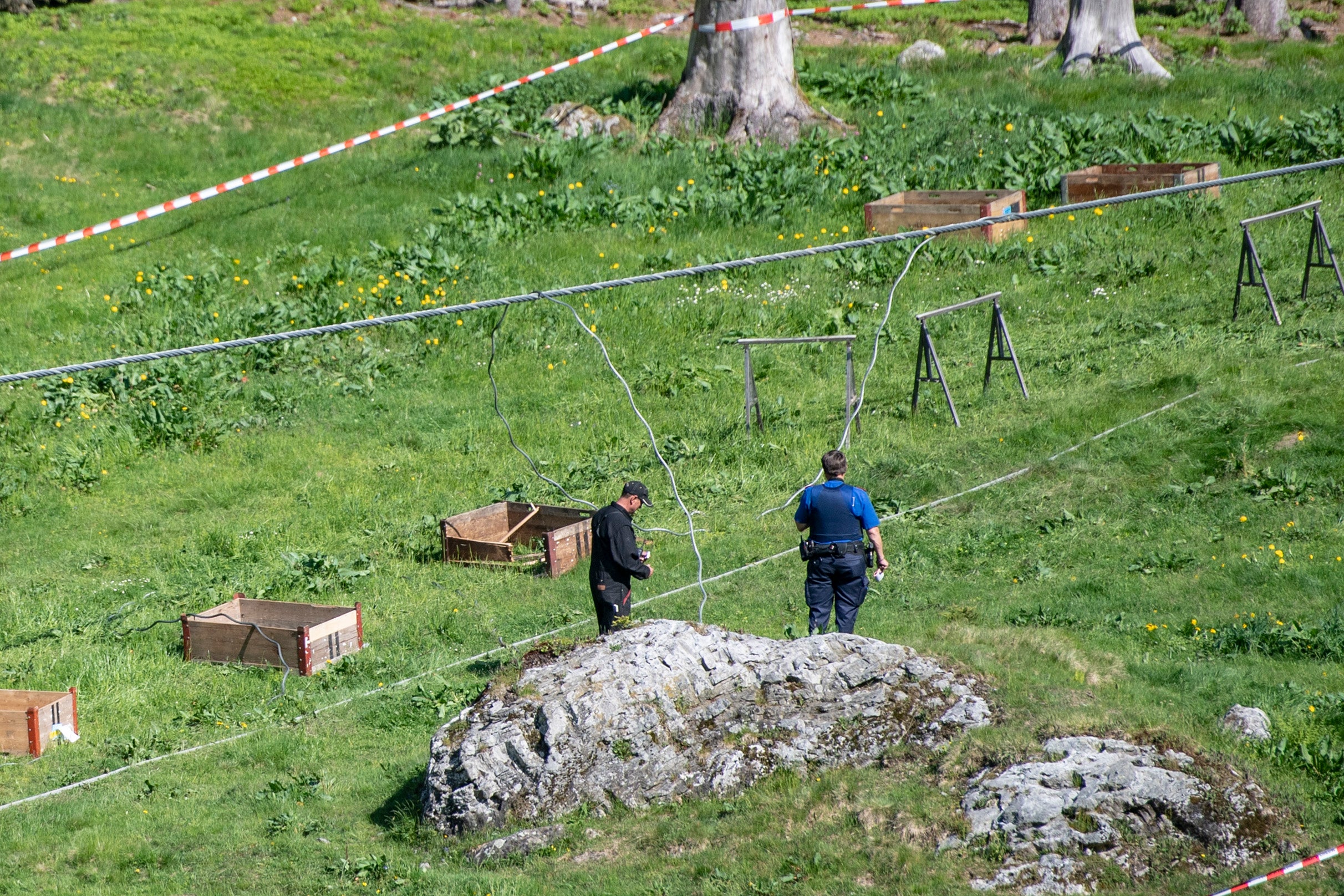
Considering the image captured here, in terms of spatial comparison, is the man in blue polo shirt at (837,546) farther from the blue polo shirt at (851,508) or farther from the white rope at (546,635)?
the white rope at (546,635)

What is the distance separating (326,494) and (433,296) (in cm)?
447

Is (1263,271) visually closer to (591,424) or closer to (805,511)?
(591,424)

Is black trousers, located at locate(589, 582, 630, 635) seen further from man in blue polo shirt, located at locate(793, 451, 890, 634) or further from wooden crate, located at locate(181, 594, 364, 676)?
wooden crate, located at locate(181, 594, 364, 676)

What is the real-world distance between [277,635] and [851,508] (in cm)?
480

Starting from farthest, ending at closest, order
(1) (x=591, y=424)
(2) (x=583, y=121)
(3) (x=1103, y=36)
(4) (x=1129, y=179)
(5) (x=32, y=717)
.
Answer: (3) (x=1103, y=36), (2) (x=583, y=121), (4) (x=1129, y=179), (1) (x=591, y=424), (5) (x=32, y=717)

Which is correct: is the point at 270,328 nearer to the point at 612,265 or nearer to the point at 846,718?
the point at 612,265

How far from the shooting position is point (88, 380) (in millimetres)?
16344

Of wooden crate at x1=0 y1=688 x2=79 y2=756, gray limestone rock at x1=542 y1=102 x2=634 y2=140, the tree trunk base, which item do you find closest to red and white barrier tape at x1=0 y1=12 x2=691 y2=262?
gray limestone rock at x1=542 y1=102 x2=634 y2=140

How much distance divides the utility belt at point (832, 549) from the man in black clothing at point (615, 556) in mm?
1200

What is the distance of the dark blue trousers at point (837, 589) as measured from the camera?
9.20 metres

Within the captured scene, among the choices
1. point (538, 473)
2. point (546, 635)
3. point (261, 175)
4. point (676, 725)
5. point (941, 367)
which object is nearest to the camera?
point (676, 725)

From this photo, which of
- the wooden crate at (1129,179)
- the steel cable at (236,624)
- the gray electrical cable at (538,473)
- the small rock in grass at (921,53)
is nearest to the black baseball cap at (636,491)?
the gray electrical cable at (538,473)

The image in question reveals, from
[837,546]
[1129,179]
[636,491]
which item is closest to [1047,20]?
[1129,179]

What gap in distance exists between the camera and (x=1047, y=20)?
28.6 meters
